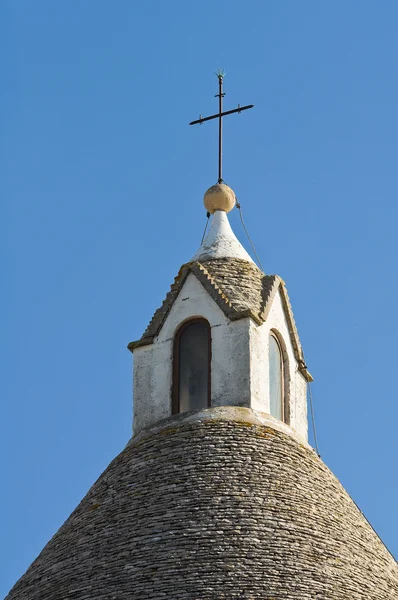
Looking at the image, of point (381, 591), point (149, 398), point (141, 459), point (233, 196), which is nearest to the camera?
point (381, 591)

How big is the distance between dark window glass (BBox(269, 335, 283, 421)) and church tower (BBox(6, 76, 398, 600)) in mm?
36

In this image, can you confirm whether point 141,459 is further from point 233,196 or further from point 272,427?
point 233,196

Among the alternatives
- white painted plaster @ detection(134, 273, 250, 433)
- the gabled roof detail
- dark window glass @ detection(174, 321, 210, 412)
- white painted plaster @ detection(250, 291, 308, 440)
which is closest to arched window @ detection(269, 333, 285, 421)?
white painted plaster @ detection(250, 291, 308, 440)

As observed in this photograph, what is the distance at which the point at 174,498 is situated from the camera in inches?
969

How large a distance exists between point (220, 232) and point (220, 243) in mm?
428

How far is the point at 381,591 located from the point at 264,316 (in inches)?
238

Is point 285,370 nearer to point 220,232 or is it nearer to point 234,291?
point 234,291

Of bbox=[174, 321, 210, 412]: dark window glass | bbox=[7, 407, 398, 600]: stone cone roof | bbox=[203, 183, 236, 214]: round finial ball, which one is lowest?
bbox=[7, 407, 398, 600]: stone cone roof

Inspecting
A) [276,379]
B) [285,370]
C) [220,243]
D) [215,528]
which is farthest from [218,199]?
[215,528]

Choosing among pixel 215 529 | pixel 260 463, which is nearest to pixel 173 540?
pixel 215 529

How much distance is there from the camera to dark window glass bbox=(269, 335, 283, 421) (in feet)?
93.5

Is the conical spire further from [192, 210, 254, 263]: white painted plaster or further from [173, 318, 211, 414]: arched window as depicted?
[173, 318, 211, 414]: arched window

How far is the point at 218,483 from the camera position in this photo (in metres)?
24.8

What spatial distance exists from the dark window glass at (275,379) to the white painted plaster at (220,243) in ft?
5.75
